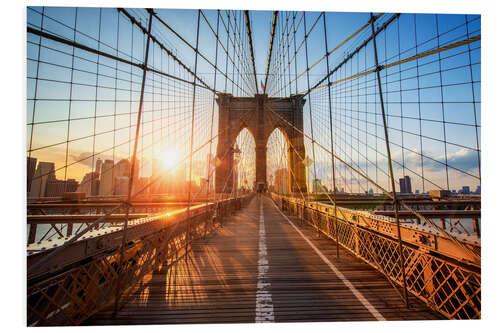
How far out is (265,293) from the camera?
8.78 ft

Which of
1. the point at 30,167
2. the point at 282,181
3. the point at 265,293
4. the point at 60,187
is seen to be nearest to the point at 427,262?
the point at 265,293

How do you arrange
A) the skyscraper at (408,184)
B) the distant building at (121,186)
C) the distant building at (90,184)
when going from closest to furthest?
the distant building at (90,184) < the distant building at (121,186) < the skyscraper at (408,184)

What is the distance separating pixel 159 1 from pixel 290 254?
481 centimetres

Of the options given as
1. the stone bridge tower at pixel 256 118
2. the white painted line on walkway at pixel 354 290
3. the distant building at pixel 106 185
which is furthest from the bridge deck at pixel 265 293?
the stone bridge tower at pixel 256 118

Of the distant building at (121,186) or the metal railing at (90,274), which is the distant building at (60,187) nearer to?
the distant building at (121,186)

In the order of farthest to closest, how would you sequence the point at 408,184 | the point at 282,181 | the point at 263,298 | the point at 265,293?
the point at 282,181
the point at 408,184
the point at 265,293
the point at 263,298

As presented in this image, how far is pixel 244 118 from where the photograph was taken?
28.3 metres

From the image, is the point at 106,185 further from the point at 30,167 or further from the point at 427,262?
the point at 427,262

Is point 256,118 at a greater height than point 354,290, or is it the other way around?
point 256,118

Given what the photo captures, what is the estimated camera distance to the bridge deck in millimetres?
2229

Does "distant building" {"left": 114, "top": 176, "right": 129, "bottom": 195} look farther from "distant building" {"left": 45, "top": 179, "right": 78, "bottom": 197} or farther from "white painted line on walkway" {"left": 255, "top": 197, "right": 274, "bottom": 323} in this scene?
"white painted line on walkway" {"left": 255, "top": 197, "right": 274, "bottom": 323}

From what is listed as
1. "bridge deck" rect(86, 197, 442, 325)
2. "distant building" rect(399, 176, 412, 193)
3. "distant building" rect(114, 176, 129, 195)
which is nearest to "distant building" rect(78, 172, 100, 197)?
"distant building" rect(114, 176, 129, 195)

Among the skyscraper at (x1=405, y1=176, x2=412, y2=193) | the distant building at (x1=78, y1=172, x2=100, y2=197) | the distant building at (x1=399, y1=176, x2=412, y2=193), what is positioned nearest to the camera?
the distant building at (x1=78, y1=172, x2=100, y2=197)

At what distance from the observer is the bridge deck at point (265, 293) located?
2.23m
